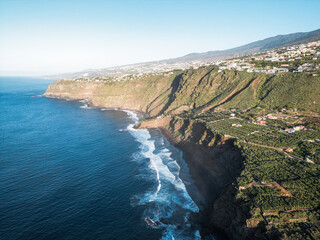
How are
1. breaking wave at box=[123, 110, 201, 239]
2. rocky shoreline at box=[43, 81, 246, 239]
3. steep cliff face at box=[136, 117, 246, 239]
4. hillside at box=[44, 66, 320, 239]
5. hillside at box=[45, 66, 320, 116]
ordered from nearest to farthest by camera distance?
hillside at box=[44, 66, 320, 239] < steep cliff face at box=[136, 117, 246, 239] < rocky shoreline at box=[43, 81, 246, 239] < breaking wave at box=[123, 110, 201, 239] < hillside at box=[45, 66, 320, 116]

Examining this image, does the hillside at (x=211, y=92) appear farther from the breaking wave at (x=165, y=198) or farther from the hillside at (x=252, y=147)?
the breaking wave at (x=165, y=198)

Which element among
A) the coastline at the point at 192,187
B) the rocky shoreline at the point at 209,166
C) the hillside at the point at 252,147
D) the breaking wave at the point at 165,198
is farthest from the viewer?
the coastline at the point at 192,187

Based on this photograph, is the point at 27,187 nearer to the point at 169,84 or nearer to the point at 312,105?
the point at 312,105

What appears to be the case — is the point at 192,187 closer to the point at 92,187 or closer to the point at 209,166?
the point at 209,166

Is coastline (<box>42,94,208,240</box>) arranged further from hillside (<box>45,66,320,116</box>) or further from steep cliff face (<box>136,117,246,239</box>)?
hillside (<box>45,66,320,116</box>)

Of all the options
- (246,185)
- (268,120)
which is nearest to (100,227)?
(246,185)

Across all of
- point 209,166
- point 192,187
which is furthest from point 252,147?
point 192,187

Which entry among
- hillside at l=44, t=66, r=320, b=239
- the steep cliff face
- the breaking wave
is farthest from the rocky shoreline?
the breaking wave

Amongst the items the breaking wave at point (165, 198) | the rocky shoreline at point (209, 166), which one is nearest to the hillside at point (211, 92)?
the rocky shoreline at point (209, 166)
